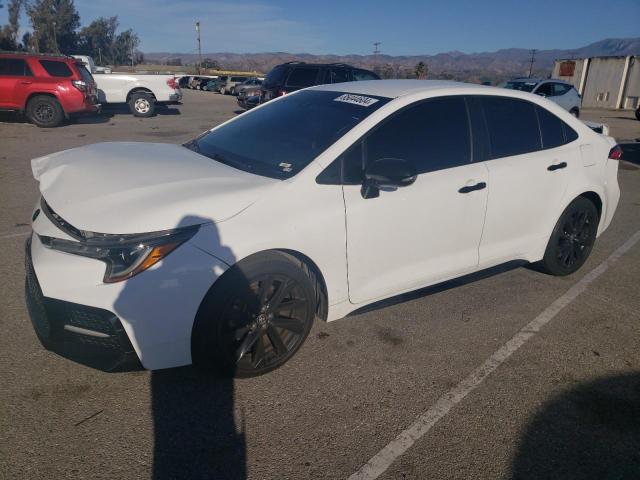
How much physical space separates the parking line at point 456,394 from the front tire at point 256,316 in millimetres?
838

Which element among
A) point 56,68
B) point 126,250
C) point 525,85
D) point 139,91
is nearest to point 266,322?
point 126,250

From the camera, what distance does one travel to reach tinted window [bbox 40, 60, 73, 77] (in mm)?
12766

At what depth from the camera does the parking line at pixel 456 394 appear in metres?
2.29

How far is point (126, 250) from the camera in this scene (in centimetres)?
234

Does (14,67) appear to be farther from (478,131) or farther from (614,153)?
(614,153)

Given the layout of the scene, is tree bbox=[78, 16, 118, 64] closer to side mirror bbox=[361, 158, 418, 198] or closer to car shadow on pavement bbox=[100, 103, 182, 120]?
car shadow on pavement bbox=[100, 103, 182, 120]

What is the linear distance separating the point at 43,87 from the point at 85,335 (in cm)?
1287

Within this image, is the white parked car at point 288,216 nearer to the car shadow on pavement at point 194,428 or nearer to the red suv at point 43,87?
the car shadow on pavement at point 194,428

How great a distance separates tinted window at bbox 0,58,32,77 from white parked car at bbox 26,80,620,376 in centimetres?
1140

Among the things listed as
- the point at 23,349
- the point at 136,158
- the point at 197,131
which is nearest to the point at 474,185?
the point at 136,158

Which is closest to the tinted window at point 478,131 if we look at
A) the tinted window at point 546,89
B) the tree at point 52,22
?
the tinted window at point 546,89

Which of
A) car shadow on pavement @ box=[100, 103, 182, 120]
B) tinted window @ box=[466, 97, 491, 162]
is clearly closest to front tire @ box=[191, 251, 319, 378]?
tinted window @ box=[466, 97, 491, 162]

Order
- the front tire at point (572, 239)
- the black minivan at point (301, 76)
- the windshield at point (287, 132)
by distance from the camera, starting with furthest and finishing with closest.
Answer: the black minivan at point (301, 76) → the front tire at point (572, 239) → the windshield at point (287, 132)

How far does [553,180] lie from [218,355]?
9.91ft
